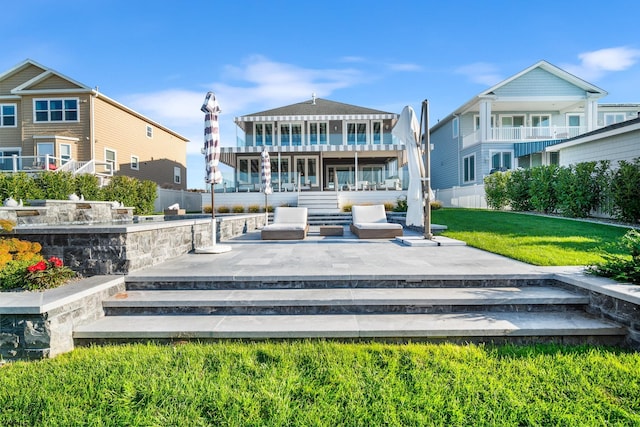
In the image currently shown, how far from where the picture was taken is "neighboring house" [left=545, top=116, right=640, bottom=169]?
1024cm

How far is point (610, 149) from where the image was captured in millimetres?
11367

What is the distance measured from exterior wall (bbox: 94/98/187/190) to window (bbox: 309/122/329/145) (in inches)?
472

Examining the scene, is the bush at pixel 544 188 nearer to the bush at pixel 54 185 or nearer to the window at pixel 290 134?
the window at pixel 290 134

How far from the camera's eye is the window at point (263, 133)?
2267 cm

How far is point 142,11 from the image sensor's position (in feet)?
36.1

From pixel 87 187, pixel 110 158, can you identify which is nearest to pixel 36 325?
pixel 87 187

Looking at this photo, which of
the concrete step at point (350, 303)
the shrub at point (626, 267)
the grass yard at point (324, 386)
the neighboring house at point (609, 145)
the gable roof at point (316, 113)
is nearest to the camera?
the grass yard at point (324, 386)

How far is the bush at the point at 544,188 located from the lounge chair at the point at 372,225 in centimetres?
634

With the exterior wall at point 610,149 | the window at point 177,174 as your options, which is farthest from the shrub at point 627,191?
the window at point 177,174

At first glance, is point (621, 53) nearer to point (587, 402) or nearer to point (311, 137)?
point (311, 137)

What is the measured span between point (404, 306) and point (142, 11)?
12.6m

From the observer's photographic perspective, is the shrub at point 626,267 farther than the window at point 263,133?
No

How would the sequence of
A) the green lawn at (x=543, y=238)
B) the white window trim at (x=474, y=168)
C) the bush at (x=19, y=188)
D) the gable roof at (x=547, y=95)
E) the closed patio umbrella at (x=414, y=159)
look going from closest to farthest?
1. the green lawn at (x=543, y=238)
2. the closed patio umbrella at (x=414, y=159)
3. the bush at (x=19, y=188)
4. the gable roof at (x=547, y=95)
5. the white window trim at (x=474, y=168)

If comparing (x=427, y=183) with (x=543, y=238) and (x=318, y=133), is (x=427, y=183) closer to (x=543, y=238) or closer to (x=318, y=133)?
(x=543, y=238)
